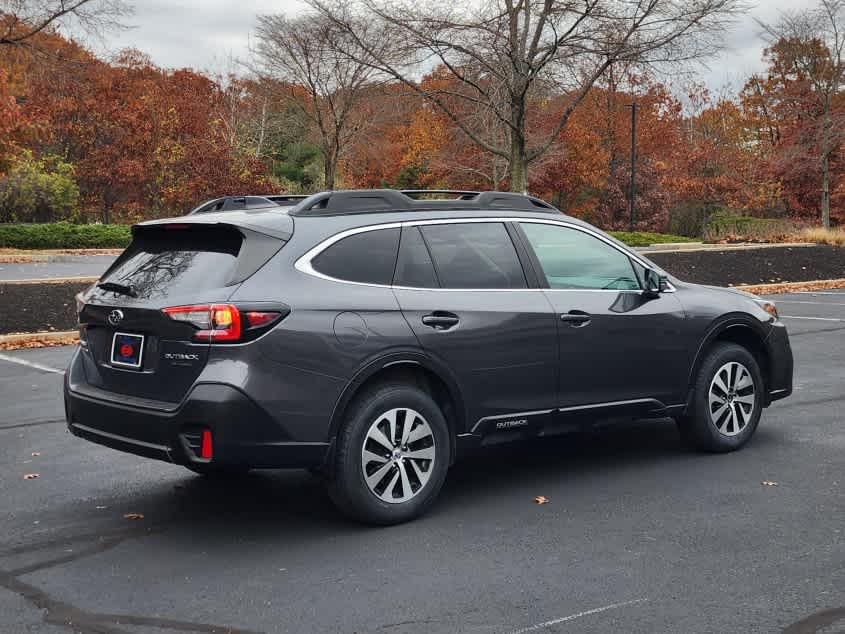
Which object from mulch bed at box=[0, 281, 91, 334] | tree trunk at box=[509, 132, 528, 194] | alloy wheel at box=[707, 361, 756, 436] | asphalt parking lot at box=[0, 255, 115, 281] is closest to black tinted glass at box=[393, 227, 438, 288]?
alloy wheel at box=[707, 361, 756, 436]

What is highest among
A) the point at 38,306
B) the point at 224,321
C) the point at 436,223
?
the point at 436,223

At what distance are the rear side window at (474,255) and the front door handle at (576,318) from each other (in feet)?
1.06

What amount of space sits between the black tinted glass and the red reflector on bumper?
135cm

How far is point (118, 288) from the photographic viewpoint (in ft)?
18.3

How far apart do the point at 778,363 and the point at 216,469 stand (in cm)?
419

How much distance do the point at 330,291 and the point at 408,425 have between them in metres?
0.84

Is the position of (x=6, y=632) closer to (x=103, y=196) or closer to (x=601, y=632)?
(x=601, y=632)

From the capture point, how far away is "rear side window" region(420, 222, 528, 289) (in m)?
5.90

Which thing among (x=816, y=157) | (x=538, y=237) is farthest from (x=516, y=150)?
(x=816, y=157)

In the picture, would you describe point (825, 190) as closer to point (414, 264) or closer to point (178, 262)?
point (414, 264)

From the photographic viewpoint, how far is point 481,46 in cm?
2211

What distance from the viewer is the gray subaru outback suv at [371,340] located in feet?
16.6

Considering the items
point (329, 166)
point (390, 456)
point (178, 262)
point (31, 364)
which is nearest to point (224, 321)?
point (178, 262)

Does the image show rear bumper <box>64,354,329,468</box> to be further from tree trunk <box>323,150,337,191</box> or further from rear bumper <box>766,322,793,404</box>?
tree trunk <box>323,150,337,191</box>
